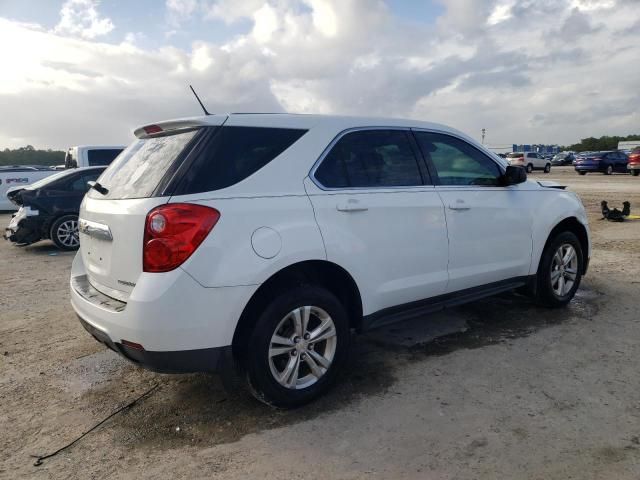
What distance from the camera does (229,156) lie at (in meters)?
2.94

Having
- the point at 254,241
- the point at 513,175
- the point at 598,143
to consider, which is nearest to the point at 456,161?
the point at 513,175

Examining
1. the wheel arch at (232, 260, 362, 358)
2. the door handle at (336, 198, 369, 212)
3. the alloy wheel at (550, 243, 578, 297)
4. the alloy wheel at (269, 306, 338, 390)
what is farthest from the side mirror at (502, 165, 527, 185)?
the alloy wheel at (269, 306, 338, 390)

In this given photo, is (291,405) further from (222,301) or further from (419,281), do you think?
(419,281)

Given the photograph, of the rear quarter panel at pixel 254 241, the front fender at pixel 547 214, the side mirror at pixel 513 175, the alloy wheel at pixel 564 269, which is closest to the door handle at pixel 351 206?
the rear quarter panel at pixel 254 241

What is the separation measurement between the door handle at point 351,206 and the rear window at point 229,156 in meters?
0.50

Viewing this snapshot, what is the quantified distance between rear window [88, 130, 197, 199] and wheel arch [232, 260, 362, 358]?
0.86 metres

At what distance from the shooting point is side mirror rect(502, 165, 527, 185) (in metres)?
4.29

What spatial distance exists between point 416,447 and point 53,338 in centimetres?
343

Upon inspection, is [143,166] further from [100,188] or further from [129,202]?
[100,188]

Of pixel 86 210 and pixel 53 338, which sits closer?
pixel 86 210

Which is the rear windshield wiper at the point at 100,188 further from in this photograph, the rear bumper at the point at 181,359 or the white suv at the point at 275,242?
the rear bumper at the point at 181,359

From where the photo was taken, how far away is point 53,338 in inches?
178

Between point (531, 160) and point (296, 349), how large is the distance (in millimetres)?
38904

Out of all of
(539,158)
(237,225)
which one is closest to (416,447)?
(237,225)
